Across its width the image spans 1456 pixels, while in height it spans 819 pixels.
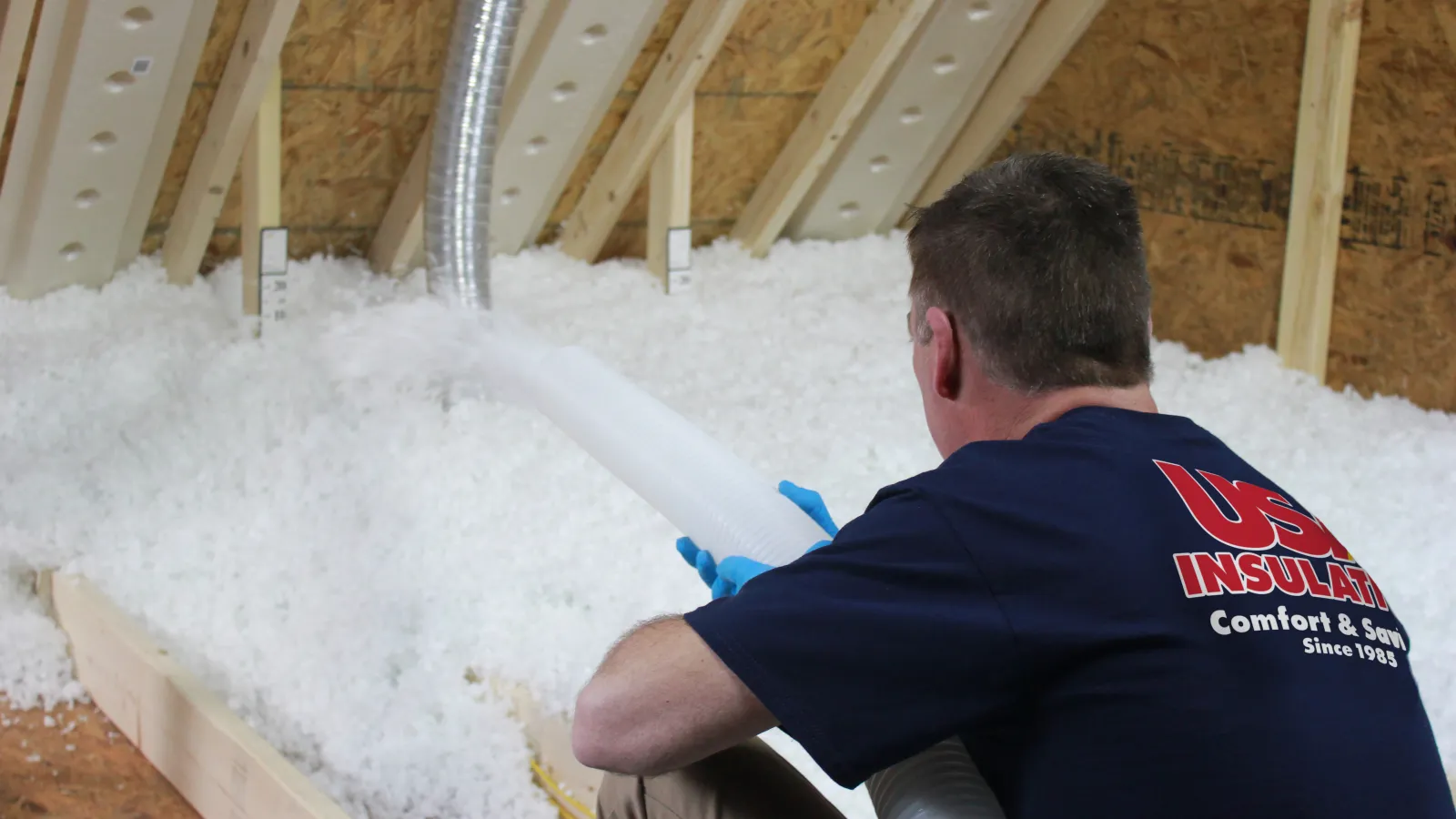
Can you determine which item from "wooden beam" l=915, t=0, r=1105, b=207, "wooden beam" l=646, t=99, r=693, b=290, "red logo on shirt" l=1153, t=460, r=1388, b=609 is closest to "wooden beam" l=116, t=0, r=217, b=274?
"wooden beam" l=646, t=99, r=693, b=290

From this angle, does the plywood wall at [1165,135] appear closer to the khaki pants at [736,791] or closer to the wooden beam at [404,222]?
the wooden beam at [404,222]

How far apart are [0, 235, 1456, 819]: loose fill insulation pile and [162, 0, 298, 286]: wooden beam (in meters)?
0.11

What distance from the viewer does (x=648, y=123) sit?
11.5ft

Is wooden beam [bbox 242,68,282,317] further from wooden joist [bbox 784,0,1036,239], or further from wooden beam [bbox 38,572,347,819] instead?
wooden joist [bbox 784,0,1036,239]

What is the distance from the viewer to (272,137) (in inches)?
119

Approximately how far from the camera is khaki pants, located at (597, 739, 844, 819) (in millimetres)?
1232

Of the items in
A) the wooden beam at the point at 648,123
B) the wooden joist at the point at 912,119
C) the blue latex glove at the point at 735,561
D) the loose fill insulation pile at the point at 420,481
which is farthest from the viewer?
the wooden joist at the point at 912,119

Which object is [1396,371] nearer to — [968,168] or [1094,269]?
[968,168]

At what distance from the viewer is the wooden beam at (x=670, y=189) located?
3572mm

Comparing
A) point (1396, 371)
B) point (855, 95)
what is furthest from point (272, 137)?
point (1396, 371)

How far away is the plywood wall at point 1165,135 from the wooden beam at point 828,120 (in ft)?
0.16

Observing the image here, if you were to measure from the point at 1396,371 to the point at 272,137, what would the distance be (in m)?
2.65

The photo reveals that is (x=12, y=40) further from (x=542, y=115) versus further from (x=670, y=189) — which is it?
(x=670, y=189)

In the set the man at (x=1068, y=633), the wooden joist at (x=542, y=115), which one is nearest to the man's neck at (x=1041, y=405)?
the man at (x=1068, y=633)
